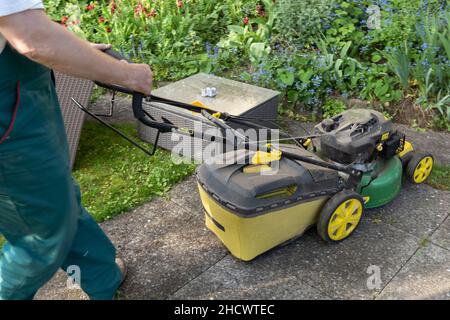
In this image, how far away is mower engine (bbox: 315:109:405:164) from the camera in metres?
2.22

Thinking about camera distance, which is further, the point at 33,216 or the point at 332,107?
the point at 332,107

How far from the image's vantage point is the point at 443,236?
2.36 m

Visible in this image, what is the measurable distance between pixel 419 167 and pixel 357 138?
660 millimetres

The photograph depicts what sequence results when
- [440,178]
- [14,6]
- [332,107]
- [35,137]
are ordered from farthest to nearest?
[332,107] < [440,178] < [35,137] < [14,6]

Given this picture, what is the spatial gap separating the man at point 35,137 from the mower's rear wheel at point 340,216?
1.06 metres

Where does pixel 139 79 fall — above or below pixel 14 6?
below

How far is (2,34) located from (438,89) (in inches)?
115

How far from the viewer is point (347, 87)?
355 centimetres

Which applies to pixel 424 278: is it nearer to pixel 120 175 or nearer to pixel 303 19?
pixel 120 175

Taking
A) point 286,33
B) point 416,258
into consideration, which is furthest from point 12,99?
point 286,33

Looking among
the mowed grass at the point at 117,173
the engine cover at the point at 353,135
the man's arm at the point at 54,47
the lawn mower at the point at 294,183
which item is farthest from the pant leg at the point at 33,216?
the engine cover at the point at 353,135

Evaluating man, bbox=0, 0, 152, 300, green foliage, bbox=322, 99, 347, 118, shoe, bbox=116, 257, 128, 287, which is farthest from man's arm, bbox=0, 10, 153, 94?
green foliage, bbox=322, 99, 347, 118

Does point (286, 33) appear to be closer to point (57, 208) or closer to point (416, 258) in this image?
point (416, 258)

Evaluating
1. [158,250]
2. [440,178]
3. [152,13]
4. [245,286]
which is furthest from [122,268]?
[152,13]
